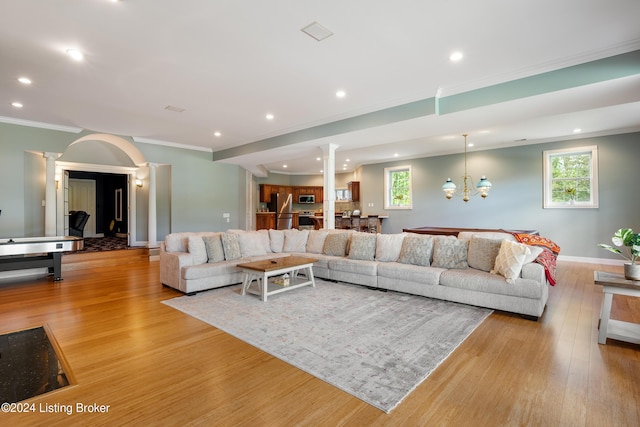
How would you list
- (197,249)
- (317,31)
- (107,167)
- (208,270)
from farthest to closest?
(107,167)
(197,249)
(208,270)
(317,31)

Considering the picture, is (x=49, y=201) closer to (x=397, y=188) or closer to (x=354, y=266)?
(x=354, y=266)

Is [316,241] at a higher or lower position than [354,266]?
higher

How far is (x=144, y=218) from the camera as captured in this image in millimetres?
8898

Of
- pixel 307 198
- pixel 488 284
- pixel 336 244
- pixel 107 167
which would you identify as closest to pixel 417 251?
pixel 488 284

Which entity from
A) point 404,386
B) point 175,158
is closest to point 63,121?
point 175,158

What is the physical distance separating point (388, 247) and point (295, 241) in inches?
77.5

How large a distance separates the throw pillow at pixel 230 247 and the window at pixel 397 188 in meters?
6.15

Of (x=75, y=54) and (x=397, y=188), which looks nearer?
(x=75, y=54)

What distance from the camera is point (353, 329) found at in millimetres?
3090

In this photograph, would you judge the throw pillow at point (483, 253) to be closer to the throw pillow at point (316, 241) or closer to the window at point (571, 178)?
the throw pillow at point (316, 241)

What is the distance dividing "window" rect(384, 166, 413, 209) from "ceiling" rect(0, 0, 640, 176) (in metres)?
3.84

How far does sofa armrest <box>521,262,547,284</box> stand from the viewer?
11.1 feet

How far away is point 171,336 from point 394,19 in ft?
12.0

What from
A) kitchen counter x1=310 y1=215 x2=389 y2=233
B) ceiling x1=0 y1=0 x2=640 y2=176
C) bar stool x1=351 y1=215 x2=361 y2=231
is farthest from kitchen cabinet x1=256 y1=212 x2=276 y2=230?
ceiling x1=0 y1=0 x2=640 y2=176
